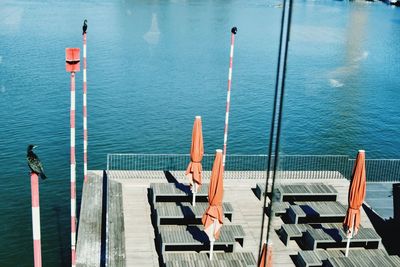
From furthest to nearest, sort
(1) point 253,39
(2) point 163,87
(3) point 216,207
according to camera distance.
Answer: (1) point 253,39, (2) point 163,87, (3) point 216,207

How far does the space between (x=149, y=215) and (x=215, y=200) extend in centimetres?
560

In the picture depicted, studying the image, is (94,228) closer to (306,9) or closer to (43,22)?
(43,22)

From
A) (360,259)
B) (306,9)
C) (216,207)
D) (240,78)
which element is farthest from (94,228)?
(306,9)

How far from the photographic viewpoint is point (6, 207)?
3309 cm

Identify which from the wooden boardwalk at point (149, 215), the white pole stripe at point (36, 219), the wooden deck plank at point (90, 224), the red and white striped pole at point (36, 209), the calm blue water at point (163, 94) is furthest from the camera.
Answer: the calm blue water at point (163, 94)

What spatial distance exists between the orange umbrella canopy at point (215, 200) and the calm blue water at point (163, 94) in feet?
32.9

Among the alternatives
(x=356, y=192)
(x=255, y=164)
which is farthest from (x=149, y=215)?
(x=255, y=164)

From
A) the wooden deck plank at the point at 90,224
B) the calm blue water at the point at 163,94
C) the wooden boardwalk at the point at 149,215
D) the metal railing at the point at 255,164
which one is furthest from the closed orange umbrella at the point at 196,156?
the metal railing at the point at 255,164

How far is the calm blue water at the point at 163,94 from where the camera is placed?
3975 centimetres

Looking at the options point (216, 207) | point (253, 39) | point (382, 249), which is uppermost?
point (253, 39)

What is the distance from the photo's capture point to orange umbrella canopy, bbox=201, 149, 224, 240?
66.6 feet

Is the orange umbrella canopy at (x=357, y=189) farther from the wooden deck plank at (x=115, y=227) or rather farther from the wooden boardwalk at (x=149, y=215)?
the wooden deck plank at (x=115, y=227)

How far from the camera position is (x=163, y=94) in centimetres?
6150

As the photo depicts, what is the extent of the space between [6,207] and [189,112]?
85.0ft
